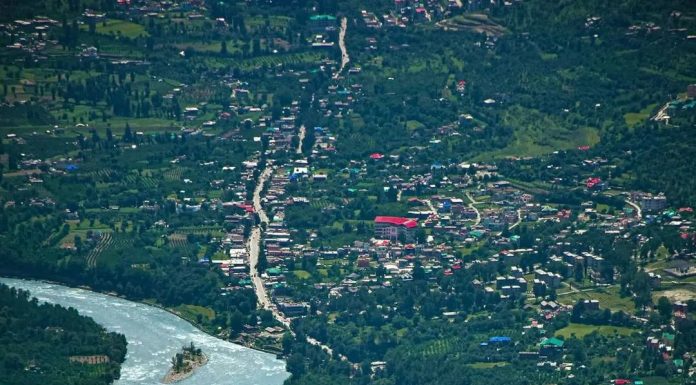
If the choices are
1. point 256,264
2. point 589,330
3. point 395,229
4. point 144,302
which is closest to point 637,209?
point 395,229

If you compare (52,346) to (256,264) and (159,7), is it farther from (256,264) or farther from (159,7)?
(159,7)

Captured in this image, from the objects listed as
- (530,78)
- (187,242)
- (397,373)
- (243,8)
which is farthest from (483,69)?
(397,373)

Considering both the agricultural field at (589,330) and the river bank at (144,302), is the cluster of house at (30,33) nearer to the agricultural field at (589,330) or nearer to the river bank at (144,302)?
the river bank at (144,302)

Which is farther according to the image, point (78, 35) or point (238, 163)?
point (78, 35)

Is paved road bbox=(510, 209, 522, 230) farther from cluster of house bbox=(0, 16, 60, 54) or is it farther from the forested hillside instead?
cluster of house bbox=(0, 16, 60, 54)

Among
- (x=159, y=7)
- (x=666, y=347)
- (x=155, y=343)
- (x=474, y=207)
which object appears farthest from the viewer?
(x=159, y=7)

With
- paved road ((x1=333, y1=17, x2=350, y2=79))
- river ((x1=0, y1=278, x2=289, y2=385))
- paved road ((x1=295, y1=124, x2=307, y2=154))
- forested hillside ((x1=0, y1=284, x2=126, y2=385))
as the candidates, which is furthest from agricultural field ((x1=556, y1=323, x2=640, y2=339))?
paved road ((x1=333, y1=17, x2=350, y2=79))

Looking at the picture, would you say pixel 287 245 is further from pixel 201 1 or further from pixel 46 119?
pixel 201 1

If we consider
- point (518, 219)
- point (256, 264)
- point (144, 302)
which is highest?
point (518, 219)
